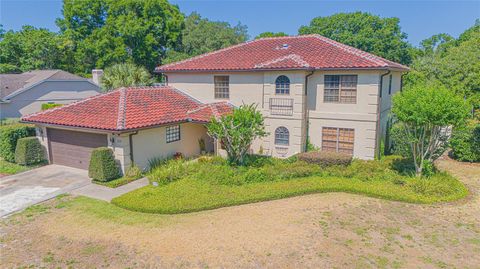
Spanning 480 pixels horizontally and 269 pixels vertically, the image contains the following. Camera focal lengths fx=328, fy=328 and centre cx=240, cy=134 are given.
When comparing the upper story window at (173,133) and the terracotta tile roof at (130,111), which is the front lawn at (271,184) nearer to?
the upper story window at (173,133)

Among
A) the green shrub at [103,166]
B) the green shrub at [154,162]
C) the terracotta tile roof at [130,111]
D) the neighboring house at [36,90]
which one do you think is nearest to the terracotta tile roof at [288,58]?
the terracotta tile roof at [130,111]

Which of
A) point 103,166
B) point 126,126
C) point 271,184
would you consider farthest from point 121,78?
point 271,184

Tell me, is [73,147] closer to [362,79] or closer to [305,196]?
[305,196]

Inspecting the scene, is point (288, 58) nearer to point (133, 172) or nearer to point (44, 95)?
point (133, 172)

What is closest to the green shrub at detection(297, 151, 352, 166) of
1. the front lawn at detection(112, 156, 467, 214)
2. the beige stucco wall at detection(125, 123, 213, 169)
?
the front lawn at detection(112, 156, 467, 214)

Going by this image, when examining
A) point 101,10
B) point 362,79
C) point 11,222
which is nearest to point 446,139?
point 362,79
